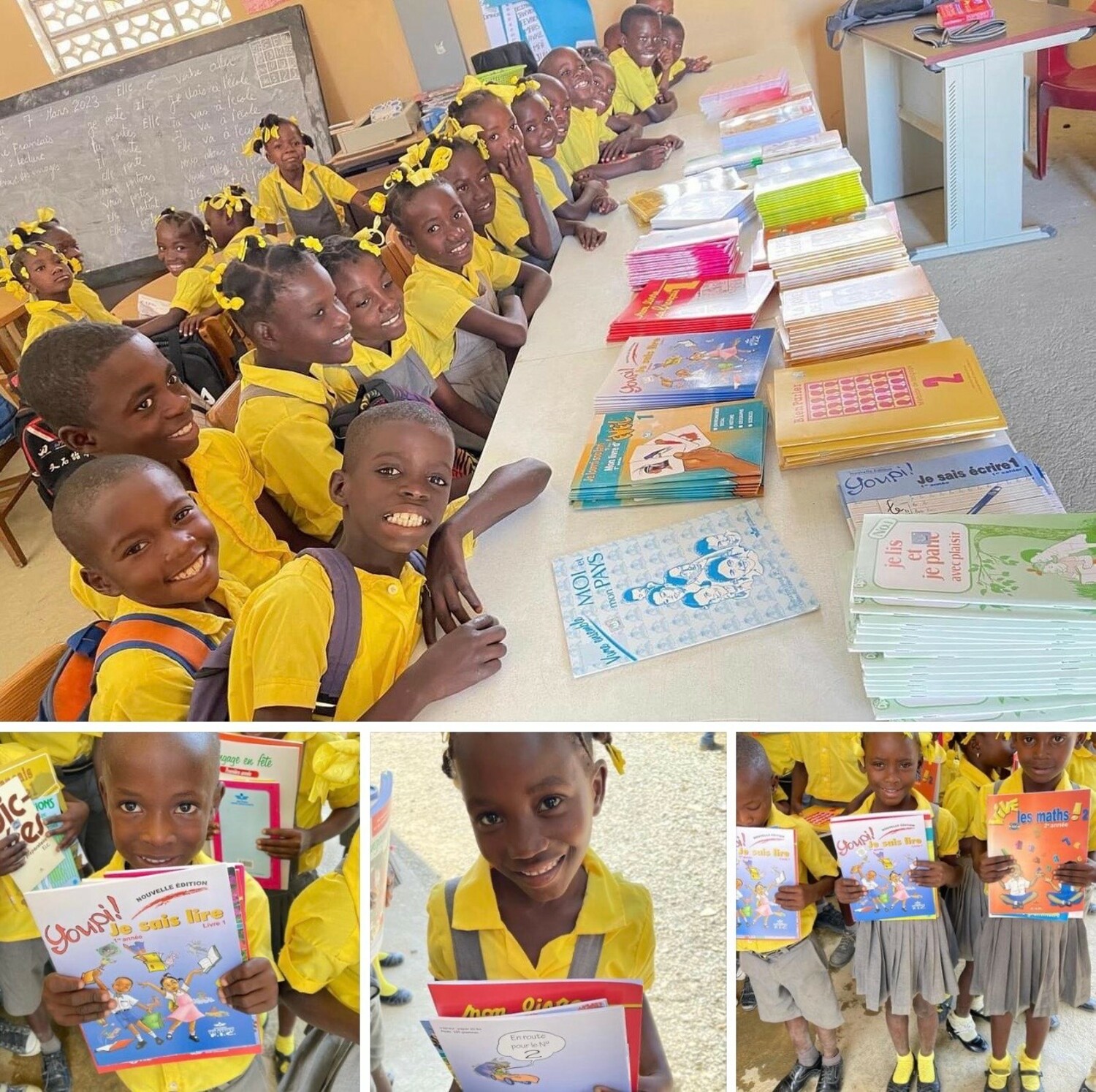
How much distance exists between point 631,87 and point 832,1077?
400 cm

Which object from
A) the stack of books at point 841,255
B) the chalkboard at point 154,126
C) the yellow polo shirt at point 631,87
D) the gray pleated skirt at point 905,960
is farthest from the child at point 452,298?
the chalkboard at point 154,126

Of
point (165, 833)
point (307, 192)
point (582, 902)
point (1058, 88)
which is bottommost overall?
point (1058, 88)

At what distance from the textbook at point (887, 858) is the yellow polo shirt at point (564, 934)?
0.23m

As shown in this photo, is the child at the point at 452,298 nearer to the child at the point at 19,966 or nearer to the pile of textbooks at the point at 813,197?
the pile of textbooks at the point at 813,197

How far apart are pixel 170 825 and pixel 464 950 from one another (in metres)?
0.23

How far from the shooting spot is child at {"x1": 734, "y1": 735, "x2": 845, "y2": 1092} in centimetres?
79

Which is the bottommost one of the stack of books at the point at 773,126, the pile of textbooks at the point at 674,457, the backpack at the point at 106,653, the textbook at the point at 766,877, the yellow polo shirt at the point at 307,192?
the yellow polo shirt at the point at 307,192

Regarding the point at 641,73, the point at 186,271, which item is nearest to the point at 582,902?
the point at 186,271

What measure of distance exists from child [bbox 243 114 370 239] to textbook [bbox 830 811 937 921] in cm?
396

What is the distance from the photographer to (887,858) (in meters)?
0.89

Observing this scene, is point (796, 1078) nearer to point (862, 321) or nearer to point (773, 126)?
point (862, 321)

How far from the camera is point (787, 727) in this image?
82 centimetres

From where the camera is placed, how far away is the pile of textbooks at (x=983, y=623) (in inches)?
39.3

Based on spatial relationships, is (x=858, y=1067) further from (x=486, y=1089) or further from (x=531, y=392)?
(x=531, y=392)
